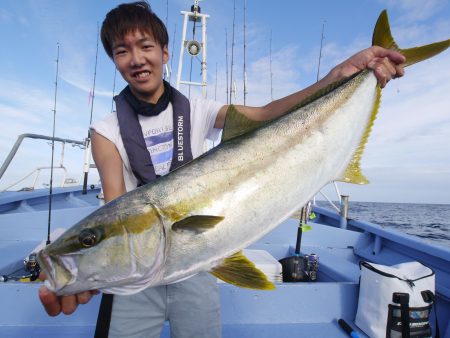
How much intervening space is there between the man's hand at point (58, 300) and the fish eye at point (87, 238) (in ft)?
0.85

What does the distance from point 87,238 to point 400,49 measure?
2.47 m

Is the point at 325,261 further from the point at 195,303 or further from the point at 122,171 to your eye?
the point at 122,171

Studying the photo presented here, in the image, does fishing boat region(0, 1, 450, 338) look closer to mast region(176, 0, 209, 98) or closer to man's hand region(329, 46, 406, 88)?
man's hand region(329, 46, 406, 88)

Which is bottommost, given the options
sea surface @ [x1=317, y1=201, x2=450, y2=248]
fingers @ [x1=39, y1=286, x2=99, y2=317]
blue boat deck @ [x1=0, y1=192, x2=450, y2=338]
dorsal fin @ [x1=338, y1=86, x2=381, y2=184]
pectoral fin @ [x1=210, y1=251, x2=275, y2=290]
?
sea surface @ [x1=317, y1=201, x2=450, y2=248]

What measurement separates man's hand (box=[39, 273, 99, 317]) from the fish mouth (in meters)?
0.06

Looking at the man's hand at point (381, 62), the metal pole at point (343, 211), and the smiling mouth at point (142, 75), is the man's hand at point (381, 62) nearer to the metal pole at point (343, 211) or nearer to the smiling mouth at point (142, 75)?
the smiling mouth at point (142, 75)

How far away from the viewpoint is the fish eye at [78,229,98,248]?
160cm

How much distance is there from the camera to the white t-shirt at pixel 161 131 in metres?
2.51

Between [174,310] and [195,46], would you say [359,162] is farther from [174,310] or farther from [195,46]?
[195,46]

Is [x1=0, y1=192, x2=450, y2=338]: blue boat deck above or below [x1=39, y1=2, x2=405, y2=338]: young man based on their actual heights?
below

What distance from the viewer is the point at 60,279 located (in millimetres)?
1530

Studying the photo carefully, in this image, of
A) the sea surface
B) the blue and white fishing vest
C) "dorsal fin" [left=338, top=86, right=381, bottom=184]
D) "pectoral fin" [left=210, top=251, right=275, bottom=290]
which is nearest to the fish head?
"pectoral fin" [left=210, top=251, right=275, bottom=290]

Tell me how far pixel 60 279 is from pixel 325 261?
4475 mm

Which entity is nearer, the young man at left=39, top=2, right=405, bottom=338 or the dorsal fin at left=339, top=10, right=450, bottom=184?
the dorsal fin at left=339, top=10, right=450, bottom=184
